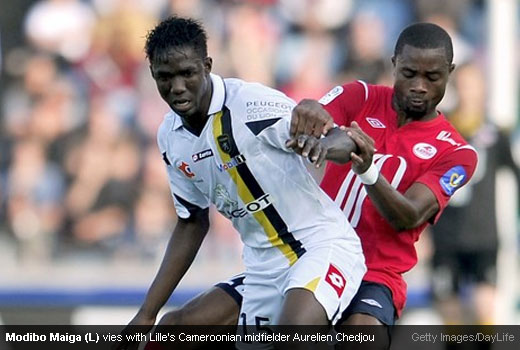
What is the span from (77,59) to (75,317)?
8.13 ft

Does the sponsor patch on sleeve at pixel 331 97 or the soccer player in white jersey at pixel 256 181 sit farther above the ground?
the sponsor patch on sleeve at pixel 331 97

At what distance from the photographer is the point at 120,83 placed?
11.2 m

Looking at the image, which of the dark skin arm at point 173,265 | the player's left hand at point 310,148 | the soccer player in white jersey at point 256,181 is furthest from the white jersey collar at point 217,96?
the dark skin arm at point 173,265

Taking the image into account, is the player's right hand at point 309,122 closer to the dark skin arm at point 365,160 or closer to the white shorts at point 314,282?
the dark skin arm at point 365,160

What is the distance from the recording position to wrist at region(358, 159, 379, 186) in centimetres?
560

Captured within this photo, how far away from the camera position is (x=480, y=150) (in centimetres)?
1102

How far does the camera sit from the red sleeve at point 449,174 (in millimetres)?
6098

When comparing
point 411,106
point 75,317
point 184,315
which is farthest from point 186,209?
point 75,317

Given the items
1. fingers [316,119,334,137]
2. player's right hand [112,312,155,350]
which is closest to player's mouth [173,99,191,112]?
fingers [316,119,334,137]

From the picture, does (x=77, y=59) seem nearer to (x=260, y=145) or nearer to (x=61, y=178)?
(x=61, y=178)

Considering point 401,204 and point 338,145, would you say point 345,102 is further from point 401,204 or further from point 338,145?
point 338,145

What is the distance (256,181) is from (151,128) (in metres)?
5.68

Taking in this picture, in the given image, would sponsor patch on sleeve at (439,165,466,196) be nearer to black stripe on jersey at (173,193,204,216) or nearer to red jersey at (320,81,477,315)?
red jersey at (320,81,477,315)

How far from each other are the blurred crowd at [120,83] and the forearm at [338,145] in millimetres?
5706
